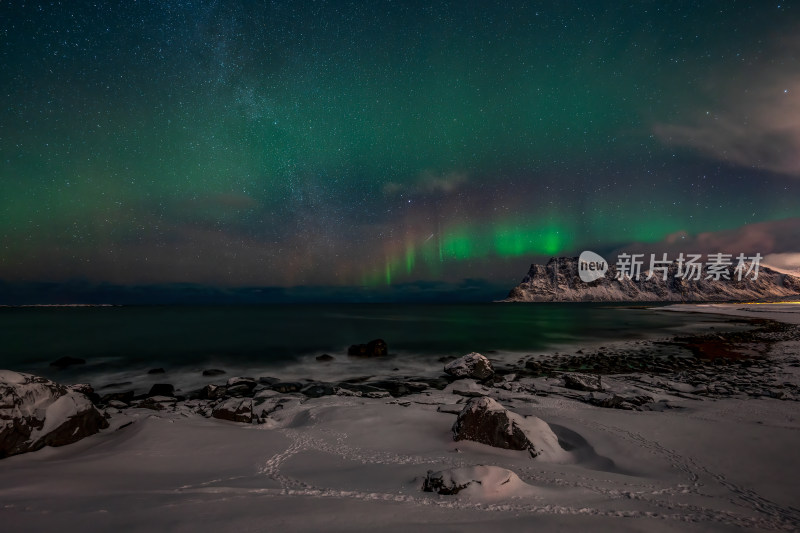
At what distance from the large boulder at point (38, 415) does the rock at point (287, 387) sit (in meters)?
7.01

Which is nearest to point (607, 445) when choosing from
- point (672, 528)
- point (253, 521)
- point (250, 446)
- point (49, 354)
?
point (672, 528)

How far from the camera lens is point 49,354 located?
1099 inches

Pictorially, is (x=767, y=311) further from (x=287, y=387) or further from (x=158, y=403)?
(x=158, y=403)

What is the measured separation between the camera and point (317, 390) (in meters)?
14.2

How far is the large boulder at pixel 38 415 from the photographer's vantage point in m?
6.12

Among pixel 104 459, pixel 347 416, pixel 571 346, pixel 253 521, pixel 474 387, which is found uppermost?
pixel 253 521

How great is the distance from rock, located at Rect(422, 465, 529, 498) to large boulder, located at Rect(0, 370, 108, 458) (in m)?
7.26

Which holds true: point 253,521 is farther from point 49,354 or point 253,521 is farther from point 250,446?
point 49,354

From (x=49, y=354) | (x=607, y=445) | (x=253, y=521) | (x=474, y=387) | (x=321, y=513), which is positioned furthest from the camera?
(x=49, y=354)

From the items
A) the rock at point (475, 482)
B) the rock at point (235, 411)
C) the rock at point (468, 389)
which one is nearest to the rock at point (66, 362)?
the rock at point (235, 411)

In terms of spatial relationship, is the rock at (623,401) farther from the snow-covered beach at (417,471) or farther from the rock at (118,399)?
the rock at (118,399)

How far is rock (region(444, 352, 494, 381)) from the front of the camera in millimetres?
15844

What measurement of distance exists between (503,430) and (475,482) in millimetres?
2576

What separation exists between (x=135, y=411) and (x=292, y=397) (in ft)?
15.3
